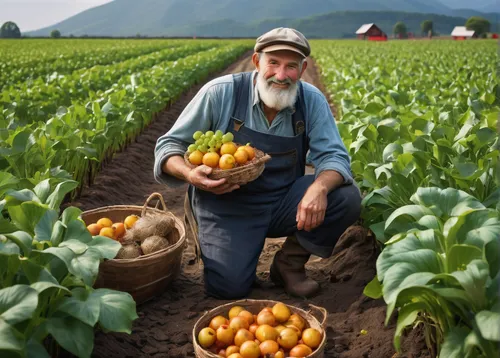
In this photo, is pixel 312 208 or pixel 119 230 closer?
pixel 312 208

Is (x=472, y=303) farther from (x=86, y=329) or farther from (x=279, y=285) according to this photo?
(x=279, y=285)

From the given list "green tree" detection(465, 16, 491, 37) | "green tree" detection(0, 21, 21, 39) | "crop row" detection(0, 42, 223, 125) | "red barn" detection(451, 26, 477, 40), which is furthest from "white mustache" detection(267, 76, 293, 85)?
"green tree" detection(465, 16, 491, 37)

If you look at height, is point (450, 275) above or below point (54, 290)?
above

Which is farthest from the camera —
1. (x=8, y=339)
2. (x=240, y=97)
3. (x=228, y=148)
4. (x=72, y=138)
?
(x=72, y=138)

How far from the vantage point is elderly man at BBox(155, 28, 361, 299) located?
3.88 m

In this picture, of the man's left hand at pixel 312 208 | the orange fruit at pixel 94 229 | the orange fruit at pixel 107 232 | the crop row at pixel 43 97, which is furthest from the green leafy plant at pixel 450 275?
the crop row at pixel 43 97

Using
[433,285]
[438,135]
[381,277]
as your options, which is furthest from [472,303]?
[438,135]

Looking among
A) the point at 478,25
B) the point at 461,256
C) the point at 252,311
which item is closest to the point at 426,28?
the point at 478,25

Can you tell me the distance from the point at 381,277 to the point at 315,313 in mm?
1408

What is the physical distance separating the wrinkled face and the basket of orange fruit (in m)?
0.38

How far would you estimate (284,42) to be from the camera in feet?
12.4

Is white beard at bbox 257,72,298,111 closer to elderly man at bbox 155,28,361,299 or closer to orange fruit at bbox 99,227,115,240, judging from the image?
elderly man at bbox 155,28,361,299

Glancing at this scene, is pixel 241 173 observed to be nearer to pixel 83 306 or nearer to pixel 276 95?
pixel 276 95

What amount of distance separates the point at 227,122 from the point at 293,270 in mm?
1151
